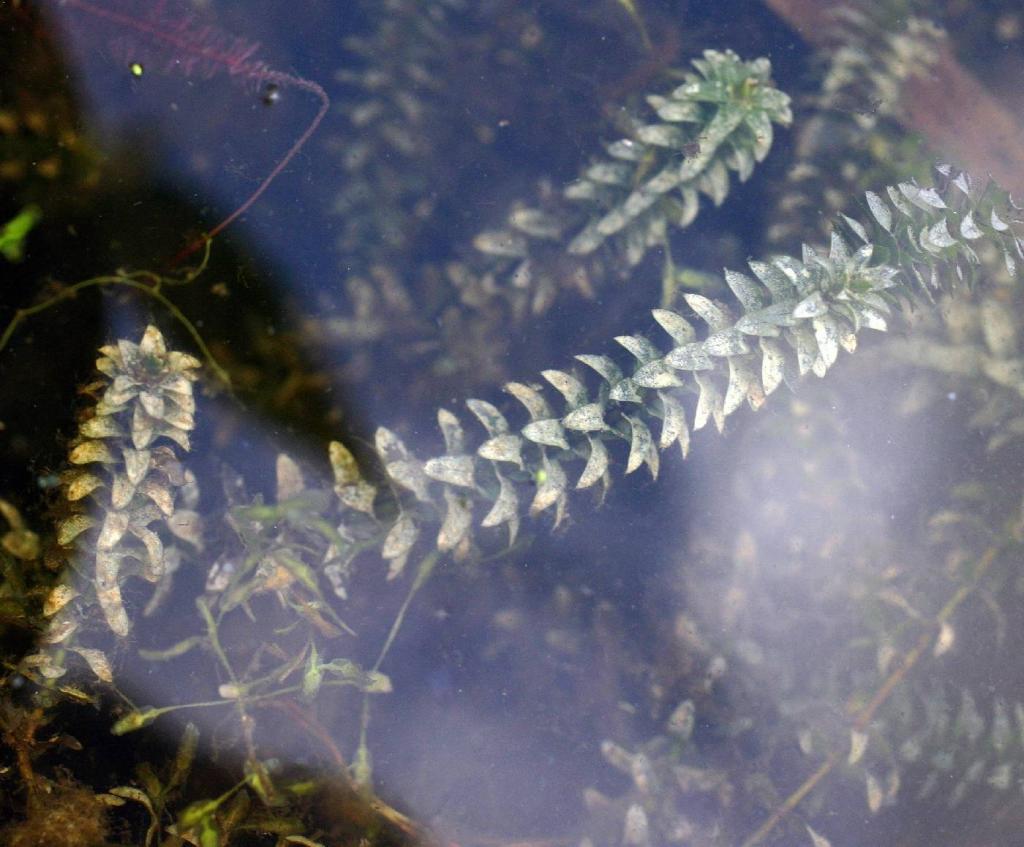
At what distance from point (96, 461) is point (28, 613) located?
0.43 m

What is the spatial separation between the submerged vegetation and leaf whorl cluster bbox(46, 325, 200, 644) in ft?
0.04

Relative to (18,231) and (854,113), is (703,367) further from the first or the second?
(18,231)

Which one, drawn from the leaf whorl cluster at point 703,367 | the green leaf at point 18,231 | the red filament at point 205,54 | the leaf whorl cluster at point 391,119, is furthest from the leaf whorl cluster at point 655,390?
the green leaf at point 18,231

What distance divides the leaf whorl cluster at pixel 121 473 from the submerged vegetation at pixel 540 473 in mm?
12

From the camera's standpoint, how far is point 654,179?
7.03 feet

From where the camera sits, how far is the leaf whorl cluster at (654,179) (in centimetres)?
212

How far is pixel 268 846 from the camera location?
2105mm

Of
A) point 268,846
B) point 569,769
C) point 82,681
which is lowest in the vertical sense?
point 268,846

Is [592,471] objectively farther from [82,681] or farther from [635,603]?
[82,681]

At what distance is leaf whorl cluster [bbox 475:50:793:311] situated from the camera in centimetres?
212

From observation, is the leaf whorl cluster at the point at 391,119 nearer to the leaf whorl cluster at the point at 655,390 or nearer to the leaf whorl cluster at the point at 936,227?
the leaf whorl cluster at the point at 655,390

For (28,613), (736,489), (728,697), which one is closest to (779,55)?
(736,489)

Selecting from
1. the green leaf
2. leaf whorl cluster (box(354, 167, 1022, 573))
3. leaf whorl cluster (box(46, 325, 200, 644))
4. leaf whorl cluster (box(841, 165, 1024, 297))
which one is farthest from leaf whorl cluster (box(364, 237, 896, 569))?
the green leaf

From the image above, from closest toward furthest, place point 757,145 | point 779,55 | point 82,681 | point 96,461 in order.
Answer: point 96,461, point 82,681, point 757,145, point 779,55
